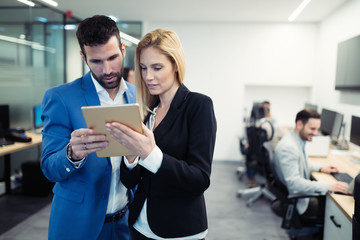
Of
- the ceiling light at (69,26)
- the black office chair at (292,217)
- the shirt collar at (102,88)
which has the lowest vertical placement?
the black office chair at (292,217)

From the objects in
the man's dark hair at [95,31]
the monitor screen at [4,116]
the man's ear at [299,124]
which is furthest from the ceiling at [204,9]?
the man's dark hair at [95,31]

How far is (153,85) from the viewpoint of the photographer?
3.56 ft

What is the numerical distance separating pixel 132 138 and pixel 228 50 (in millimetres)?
5224

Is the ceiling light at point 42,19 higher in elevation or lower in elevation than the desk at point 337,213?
higher

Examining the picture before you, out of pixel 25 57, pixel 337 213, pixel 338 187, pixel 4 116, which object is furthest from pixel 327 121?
pixel 25 57

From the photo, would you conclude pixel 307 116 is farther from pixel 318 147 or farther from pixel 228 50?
pixel 228 50

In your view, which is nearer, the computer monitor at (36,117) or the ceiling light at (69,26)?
the computer monitor at (36,117)

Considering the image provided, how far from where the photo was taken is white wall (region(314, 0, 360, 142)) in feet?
13.0

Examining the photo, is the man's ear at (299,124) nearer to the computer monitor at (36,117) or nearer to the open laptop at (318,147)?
the open laptop at (318,147)

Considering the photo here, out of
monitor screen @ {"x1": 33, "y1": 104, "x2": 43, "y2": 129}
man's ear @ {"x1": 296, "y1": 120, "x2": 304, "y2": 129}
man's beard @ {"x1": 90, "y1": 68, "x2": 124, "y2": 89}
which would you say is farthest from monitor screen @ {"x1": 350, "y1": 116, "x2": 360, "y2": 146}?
monitor screen @ {"x1": 33, "y1": 104, "x2": 43, "y2": 129}

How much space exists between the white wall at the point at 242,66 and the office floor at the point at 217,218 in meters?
2.19

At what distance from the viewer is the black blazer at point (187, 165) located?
0.98m

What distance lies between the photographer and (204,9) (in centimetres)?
482

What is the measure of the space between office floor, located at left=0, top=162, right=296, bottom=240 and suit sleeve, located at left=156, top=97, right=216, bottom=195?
Answer: 2111 mm
